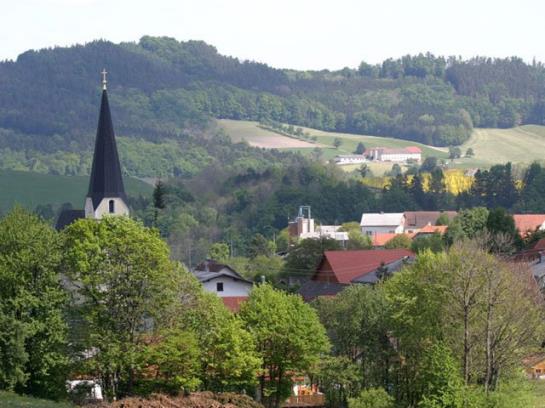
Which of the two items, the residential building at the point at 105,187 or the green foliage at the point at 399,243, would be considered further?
the green foliage at the point at 399,243

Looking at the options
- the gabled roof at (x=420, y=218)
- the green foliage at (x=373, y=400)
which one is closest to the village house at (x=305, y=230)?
the gabled roof at (x=420, y=218)

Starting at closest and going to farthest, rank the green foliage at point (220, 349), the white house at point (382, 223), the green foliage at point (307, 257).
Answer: the green foliage at point (220, 349), the green foliage at point (307, 257), the white house at point (382, 223)

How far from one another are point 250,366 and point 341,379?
3.84 m

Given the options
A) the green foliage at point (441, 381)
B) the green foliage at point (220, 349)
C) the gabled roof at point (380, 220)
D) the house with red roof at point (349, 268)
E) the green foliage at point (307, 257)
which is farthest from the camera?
the gabled roof at point (380, 220)

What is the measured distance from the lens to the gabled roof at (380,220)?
181m

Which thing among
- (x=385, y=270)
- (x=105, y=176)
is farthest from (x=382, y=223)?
(x=385, y=270)

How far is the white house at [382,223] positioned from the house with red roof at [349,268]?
250ft

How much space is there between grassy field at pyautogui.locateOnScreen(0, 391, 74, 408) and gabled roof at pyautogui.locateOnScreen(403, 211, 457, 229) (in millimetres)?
129334

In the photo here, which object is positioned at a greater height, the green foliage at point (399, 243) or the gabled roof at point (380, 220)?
the green foliage at point (399, 243)

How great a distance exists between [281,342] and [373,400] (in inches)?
229

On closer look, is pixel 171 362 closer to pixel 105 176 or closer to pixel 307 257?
pixel 105 176

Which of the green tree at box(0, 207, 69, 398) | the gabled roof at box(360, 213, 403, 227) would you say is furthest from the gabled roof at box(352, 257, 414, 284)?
the gabled roof at box(360, 213, 403, 227)

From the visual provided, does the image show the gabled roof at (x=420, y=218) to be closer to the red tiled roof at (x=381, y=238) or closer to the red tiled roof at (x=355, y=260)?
the red tiled roof at (x=381, y=238)

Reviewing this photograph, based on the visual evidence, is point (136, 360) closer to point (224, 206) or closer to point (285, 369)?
point (285, 369)
